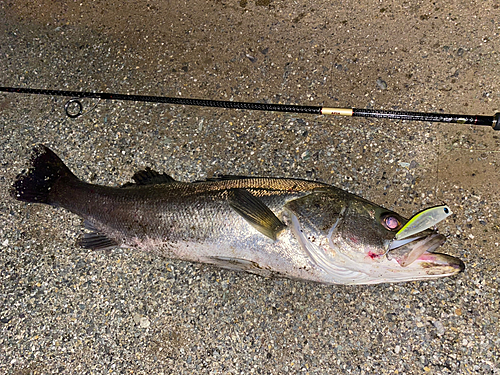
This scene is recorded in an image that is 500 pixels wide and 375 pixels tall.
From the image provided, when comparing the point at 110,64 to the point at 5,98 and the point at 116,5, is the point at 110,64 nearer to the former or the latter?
the point at 116,5

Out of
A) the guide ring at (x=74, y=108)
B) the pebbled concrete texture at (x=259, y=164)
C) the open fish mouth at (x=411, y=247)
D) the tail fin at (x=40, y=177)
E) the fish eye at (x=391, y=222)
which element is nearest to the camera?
the open fish mouth at (x=411, y=247)

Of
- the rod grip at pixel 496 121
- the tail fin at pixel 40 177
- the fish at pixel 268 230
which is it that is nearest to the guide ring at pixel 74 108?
the tail fin at pixel 40 177

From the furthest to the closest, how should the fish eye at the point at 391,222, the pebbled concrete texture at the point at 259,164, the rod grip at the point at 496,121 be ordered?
the pebbled concrete texture at the point at 259,164
the rod grip at the point at 496,121
the fish eye at the point at 391,222

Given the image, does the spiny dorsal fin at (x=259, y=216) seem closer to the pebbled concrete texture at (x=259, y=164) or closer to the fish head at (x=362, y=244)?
the fish head at (x=362, y=244)

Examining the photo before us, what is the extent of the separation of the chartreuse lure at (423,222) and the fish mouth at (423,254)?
4cm

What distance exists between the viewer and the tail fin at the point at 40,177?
10.0ft

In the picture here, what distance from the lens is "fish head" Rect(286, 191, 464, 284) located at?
2203mm

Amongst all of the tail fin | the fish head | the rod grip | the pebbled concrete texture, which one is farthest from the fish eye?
the tail fin

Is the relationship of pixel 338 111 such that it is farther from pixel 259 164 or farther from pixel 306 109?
pixel 259 164

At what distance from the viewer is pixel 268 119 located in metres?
3.11

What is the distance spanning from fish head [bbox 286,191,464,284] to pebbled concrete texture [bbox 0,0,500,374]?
561 mm

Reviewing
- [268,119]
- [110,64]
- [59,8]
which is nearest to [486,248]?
[268,119]

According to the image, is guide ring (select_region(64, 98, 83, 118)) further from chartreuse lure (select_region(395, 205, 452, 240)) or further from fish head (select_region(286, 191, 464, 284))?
chartreuse lure (select_region(395, 205, 452, 240))

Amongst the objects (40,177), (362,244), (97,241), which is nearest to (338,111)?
(362,244)
